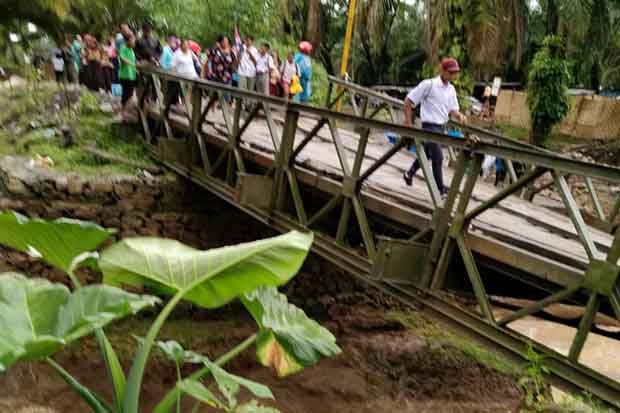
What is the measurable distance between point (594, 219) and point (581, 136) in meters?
15.0

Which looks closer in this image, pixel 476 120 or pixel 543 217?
pixel 543 217

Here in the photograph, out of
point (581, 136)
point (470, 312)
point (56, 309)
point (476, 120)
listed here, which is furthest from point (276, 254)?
point (581, 136)

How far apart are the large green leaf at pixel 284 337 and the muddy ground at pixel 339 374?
3887 mm

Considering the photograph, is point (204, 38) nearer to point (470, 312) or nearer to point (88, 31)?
point (88, 31)

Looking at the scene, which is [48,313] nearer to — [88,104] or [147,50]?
[147,50]

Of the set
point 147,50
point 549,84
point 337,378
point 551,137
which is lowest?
point 337,378

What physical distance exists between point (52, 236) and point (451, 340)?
6576mm

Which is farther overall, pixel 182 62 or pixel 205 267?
pixel 182 62

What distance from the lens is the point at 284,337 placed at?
311 cm

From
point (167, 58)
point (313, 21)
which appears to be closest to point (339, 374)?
point (167, 58)

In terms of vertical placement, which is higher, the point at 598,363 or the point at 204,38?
the point at 204,38

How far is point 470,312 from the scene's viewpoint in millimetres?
4156

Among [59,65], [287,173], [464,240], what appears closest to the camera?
[464,240]

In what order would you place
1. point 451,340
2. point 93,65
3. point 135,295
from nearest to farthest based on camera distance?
point 135,295
point 451,340
point 93,65
